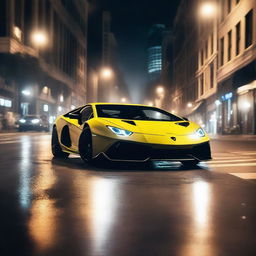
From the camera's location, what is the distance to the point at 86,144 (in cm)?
913

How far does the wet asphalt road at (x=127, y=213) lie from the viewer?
3451 mm

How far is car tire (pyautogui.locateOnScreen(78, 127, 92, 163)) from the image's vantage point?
894 cm

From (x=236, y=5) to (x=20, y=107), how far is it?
95.8 ft

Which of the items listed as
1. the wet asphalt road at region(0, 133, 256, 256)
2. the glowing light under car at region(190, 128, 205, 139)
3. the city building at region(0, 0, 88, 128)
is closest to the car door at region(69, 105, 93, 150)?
the wet asphalt road at region(0, 133, 256, 256)

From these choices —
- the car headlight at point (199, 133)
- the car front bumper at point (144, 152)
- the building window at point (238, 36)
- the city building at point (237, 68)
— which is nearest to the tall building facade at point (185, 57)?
the city building at point (237, 68)

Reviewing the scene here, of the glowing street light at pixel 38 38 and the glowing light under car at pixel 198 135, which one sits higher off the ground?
the glowing street light at pixel 38 38

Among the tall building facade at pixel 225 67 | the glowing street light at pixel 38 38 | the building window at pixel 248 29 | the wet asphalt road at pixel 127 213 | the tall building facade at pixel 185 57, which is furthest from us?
the tall building facade at pixel 185 57

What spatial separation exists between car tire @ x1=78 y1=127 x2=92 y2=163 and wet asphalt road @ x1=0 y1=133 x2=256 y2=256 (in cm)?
85

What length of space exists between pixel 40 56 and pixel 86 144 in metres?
54.3

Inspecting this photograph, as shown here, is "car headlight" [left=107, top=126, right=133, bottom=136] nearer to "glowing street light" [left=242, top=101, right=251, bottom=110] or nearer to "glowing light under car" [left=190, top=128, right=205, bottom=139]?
"glowing light under car" [left=190, top=128, right=205, bottom=139]

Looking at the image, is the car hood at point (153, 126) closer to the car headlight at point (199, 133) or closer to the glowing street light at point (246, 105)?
the car headlight at point (199, 133)

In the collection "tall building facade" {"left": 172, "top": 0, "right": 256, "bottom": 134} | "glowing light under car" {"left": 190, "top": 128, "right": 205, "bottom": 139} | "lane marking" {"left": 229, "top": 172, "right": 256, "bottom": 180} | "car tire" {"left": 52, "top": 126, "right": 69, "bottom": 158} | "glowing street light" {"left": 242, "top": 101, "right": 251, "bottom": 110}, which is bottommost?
"lane marking" {"left": 229, "top": 172, "right": 256, "bottom": 180}

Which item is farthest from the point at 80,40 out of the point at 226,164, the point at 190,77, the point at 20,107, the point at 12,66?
the point at 226,164

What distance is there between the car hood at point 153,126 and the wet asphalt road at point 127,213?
2.56ft
